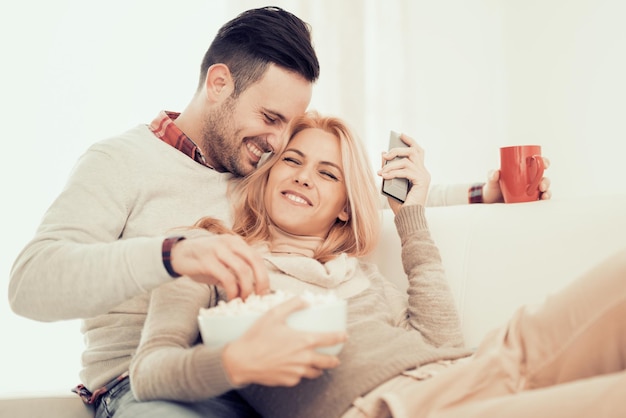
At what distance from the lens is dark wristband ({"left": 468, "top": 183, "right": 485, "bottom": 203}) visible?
191cm

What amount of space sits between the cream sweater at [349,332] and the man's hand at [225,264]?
0.36 ft

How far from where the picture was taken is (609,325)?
1.00 m

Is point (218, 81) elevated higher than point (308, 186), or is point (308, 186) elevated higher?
point (218, 81)

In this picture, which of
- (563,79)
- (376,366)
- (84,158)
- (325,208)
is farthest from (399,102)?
(376,366)

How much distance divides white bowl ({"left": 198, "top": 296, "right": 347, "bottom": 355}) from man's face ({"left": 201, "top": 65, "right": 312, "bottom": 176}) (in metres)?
0.88

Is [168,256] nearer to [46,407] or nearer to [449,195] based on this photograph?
[46,407]

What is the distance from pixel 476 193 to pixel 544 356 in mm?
913

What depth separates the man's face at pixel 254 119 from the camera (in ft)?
6.06

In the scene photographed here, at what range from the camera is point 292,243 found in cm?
164

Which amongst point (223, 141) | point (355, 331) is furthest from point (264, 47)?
point (355, 331)

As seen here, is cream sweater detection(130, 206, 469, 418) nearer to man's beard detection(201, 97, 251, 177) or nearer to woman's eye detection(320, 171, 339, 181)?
woman's eye detection(320, 171, 339, 181)

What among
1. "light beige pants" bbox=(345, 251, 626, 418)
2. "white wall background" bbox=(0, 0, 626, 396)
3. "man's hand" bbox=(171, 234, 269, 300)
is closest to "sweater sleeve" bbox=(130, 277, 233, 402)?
"man's hand" bbox=(171, 234, 269, 300)

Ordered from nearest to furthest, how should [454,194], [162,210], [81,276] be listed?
[81,276], [162,210], [454,194]

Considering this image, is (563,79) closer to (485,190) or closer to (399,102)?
(399,102)
